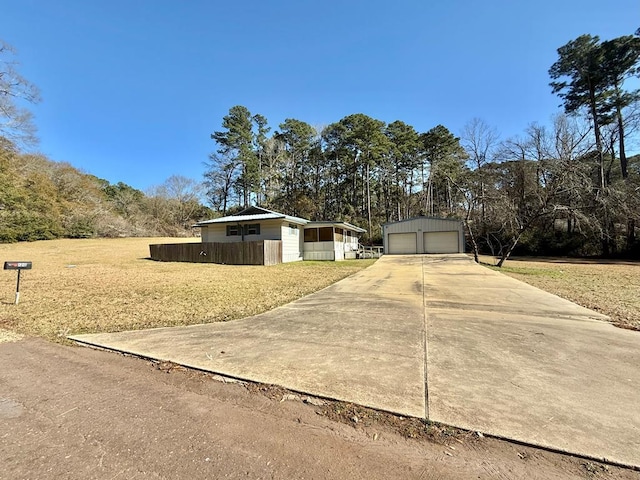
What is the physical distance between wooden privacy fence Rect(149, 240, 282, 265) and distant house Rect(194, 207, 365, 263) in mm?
1448

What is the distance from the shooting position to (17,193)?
86.2 feet

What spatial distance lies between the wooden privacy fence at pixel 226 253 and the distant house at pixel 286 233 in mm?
1448

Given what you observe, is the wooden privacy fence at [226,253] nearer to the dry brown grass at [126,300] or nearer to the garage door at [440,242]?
the dry brown grass at [126,300]

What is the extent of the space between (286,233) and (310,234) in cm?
291

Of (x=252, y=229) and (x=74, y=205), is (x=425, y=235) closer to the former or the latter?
(x=252, y=229)

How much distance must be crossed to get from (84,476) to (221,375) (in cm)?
145

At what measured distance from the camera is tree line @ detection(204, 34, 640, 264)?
1822 cm

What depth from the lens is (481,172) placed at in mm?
25469

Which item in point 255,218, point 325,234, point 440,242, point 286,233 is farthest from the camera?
point 440,242

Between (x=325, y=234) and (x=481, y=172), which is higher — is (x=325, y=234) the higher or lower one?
the lower one

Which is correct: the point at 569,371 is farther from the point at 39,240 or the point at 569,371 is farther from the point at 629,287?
the point at 39,240

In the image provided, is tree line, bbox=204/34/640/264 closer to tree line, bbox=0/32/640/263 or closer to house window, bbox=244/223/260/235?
tree line, bbox=0/32/640/263

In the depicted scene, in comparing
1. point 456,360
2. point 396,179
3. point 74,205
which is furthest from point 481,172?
point 74,205

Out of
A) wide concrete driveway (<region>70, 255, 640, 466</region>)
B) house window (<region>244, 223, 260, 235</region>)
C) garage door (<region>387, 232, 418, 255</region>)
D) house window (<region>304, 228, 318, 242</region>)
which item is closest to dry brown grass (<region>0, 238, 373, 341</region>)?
wide concrete driveway (<region>70, 255, 640, 466</region>)
